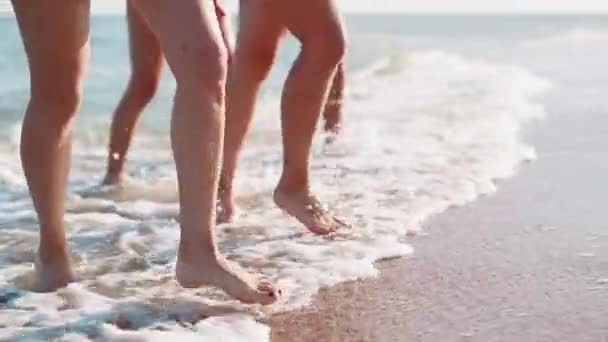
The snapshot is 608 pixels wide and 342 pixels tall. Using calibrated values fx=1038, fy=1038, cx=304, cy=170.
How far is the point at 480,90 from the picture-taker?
8.13 m

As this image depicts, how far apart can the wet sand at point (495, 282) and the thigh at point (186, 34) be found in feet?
2.39

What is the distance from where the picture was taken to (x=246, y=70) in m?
3.74

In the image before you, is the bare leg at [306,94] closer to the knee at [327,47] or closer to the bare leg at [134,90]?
the knee at [327,47]

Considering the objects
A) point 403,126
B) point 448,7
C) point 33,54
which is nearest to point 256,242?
point 33,54

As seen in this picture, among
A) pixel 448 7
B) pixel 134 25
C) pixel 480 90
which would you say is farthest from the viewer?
pixel 448 7

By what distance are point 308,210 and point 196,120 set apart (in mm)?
1112

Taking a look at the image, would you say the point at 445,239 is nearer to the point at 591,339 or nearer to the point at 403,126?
the point at 591,339

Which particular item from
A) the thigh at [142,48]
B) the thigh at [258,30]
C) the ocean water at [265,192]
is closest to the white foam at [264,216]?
the ocean water at [265,192]

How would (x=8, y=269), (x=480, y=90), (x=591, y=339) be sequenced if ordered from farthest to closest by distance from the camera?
(x=480, y=90) → (x=8, y=269) → (x=591, y=339)

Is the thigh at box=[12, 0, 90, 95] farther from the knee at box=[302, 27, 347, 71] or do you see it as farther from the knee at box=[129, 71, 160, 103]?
the knee at box=[129, 71, 160, 103]

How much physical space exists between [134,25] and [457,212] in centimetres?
159

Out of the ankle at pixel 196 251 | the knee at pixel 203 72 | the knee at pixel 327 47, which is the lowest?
the ankle at pixel 196 251

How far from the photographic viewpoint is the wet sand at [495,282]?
2.78m

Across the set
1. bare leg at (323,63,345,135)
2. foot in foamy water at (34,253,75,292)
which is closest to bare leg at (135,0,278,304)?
foot in foamy water at (34,253,75,292)
